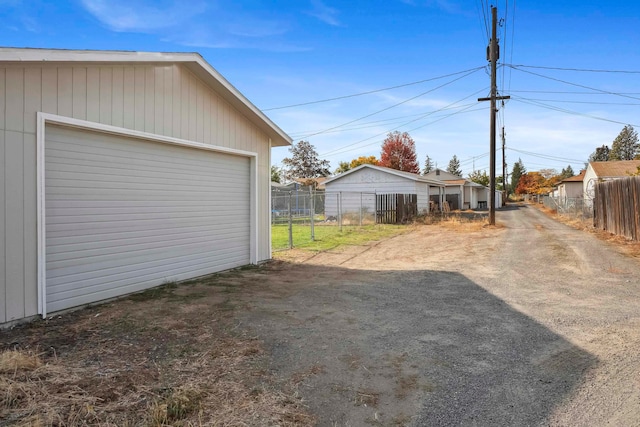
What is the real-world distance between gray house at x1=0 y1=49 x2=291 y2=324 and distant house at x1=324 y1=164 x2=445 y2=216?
17.0m

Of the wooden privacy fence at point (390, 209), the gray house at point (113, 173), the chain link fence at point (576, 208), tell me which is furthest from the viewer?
the wooden privacy fence at point (390, 209)

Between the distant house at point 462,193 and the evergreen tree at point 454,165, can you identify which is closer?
the distant house at point 462,193

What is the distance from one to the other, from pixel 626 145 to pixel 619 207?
8090 cm

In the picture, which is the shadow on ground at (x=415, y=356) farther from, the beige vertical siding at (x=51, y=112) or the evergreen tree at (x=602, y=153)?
the evergreen tree at (x=602, y=153)

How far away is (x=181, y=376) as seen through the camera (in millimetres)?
3270

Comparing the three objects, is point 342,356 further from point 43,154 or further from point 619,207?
point 619,207

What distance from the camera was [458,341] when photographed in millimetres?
4148

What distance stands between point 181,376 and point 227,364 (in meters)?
0.43

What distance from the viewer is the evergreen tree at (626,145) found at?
241ft

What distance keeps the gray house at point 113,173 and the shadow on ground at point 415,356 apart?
2079mm

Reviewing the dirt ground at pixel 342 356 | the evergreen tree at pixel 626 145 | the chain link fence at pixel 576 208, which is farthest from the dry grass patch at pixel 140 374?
the evergreen tree at pixel 626 145

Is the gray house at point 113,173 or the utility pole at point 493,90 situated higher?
the utility pole at point 493,90

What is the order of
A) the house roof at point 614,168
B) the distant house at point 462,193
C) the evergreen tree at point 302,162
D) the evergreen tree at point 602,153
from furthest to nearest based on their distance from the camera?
the evergreen tree at point 602,153 → the evergreen tree at point 302,162 → the distant house at point 462,193 → the house roof at point 614,168

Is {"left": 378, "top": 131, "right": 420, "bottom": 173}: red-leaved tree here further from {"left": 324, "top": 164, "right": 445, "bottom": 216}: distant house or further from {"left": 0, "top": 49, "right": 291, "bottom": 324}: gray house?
{"left": 0, "top": 49, "right": 291, "bottom": 324}: gray house
